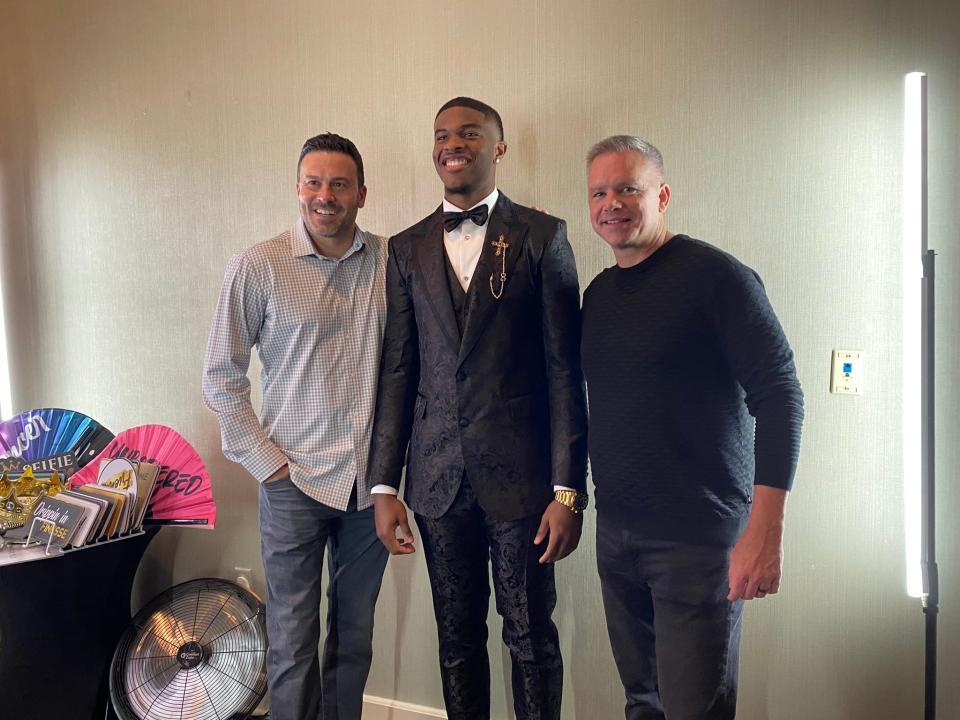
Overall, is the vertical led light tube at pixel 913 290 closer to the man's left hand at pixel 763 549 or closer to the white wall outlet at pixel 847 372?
the white wall outlet at pixel 847 372

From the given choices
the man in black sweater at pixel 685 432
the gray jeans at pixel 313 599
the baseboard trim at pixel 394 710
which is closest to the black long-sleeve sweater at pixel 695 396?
the man in black sweater at pixel 685 432

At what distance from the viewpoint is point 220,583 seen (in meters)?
2.19

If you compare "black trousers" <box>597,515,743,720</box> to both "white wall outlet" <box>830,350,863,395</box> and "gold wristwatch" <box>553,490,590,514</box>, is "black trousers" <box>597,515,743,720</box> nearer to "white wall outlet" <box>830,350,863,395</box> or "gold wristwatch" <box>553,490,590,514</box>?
"gold wristwatch" <box>553,490,590,514</box>

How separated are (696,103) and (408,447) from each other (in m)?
1.17

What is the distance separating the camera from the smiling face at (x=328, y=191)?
1.60 m

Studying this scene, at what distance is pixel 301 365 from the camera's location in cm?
164

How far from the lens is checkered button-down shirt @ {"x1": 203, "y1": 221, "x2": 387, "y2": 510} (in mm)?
1641

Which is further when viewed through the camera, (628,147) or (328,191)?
(328,191)

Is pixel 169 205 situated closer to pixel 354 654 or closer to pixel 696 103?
pixel 354 654

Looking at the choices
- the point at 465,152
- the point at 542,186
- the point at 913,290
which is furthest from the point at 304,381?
the point at 913,290

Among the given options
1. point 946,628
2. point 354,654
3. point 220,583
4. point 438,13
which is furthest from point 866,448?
point 220,583

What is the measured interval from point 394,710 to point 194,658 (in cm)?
67

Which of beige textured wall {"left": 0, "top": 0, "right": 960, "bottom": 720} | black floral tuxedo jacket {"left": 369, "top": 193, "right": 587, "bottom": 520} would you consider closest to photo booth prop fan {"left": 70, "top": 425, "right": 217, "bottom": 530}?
beige textured wall {"left": 0, "top": 0, "right": 960, "bottom": 720}

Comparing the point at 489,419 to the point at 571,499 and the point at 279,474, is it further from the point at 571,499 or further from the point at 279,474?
the point at 279,474
